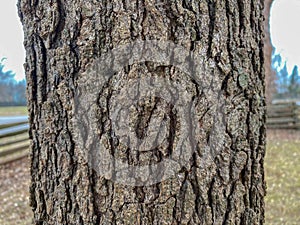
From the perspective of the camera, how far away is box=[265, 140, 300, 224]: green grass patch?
3545mm

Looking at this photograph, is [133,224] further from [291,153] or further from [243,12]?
[291,153]

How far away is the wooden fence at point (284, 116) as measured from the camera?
10625 millimetres

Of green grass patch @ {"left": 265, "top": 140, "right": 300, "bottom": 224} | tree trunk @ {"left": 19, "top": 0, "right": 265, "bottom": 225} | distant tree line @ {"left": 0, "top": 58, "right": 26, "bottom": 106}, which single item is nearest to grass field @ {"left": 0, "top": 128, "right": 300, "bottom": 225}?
green grass patch @ {"left": 265, "top": 140, "right": 300, "bottom": 224}

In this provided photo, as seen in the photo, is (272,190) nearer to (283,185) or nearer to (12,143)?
(283,185)

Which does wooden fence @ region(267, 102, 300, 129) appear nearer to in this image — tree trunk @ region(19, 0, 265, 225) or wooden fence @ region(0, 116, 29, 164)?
wooden fence @ region(0, 116, 29, 164)

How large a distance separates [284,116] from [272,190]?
686 cm

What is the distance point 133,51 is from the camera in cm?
96

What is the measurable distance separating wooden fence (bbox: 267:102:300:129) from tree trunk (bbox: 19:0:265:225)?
10160 mm

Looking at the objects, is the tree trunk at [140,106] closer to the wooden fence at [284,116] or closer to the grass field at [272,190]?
the grass field at [272,190]

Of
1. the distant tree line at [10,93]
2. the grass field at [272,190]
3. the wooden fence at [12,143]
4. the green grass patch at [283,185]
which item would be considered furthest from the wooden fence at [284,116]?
the distant tree line at [10,93]

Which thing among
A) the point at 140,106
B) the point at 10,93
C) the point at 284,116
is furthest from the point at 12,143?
the point at 10,93

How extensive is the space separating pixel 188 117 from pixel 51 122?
369 millimetres

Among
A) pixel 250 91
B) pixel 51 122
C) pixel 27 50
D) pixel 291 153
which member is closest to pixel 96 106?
pixel 51 122

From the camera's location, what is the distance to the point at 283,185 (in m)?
4.66
